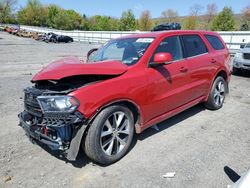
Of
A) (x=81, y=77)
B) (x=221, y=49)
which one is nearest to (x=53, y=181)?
(x=81, y=77)

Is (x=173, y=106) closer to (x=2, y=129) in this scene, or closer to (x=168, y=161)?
(x=168, y=161)

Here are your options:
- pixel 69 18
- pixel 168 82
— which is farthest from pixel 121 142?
pixel 69 18

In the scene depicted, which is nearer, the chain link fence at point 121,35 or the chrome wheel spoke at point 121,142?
the chrome wheel spoke at point 121,142

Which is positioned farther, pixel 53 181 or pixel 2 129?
pixel 2 129

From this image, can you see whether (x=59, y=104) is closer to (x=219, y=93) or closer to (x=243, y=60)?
(x=219, y=93)

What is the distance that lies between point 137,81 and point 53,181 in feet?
5.73

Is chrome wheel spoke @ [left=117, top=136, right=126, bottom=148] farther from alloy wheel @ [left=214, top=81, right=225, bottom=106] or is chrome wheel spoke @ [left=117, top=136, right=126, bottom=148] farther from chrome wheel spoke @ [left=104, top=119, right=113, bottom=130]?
alloy wheel @ [left=214, top=81, right=225, bottom=106]

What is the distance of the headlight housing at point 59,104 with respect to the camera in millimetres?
3217

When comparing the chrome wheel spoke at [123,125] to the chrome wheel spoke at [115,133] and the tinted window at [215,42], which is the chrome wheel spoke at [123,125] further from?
the tinted window at [215,42]

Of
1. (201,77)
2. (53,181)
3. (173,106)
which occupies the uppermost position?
(201,77)

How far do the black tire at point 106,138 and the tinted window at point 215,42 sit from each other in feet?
10.0

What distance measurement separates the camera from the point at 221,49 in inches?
242

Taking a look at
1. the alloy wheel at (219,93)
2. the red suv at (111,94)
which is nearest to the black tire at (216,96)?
the alloy wheel at (219,93)

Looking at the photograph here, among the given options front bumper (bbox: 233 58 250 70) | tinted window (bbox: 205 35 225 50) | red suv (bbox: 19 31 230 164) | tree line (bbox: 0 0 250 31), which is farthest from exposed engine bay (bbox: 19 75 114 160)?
tree line (bbox: 0 0 250 31)
